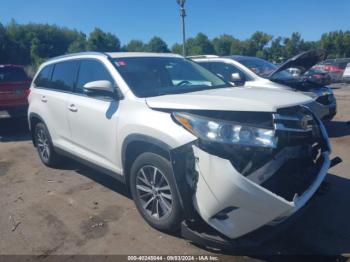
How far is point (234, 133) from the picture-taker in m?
2.74

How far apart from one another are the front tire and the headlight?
1.67 feet

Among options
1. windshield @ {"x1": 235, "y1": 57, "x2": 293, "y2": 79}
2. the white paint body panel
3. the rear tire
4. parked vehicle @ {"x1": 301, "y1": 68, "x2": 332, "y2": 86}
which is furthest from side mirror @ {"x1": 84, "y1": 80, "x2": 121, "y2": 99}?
parked vehicle @ {"x1": 301, "y1": 68, "x2": 332, "y2": 86}

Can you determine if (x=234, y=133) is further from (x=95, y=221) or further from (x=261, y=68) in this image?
(x=261, y=68)

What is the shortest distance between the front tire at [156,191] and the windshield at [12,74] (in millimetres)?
7147

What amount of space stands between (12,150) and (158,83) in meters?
4.71

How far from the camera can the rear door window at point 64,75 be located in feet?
15.6

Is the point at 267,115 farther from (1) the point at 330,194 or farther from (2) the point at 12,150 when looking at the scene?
(2) the point at 12,150

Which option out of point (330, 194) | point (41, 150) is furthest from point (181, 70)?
point (41, 150)

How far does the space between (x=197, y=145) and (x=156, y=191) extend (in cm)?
86

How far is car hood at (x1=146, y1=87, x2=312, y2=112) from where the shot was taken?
2844 mm

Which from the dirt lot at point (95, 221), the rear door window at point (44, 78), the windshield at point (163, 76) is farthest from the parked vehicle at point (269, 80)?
the rear door window at point (44, 78)

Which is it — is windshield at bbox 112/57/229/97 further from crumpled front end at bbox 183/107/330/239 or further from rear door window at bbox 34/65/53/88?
rear door window at bbox 34/65/53/88

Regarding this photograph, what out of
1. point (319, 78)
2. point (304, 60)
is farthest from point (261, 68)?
point (304, 60)

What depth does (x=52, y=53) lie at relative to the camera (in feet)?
270
